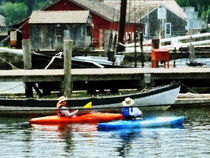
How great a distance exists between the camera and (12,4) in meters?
138

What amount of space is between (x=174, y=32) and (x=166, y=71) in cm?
5246

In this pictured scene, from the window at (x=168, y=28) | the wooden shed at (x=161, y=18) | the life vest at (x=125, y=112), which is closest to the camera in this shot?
the life vest at (x=125, y=112)

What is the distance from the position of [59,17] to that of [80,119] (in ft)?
103

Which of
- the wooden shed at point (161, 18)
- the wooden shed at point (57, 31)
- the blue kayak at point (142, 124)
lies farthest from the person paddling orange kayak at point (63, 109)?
the wooden shed at point (161, 18)

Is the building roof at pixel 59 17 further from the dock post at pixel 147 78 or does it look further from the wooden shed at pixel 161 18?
the dock post at pixel 147 78

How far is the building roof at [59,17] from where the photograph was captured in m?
56.3

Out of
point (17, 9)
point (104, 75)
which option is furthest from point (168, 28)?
point (17, 9)

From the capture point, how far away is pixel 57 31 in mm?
56406

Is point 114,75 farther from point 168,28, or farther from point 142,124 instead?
point 168,28

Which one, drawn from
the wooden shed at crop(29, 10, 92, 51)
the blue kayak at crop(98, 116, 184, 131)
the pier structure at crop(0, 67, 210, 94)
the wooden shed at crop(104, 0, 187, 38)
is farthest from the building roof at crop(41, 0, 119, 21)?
the blue kayak at crop(98, 116, 184, 131)

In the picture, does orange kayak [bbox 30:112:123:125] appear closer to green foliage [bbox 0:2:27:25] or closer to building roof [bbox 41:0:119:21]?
building roof [bbox 41:0:119:21]

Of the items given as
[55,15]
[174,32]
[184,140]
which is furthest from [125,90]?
[174,32]

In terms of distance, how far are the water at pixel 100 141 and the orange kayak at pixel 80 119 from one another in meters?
0.38

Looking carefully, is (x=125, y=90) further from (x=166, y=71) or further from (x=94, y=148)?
(x=94, y=148)
